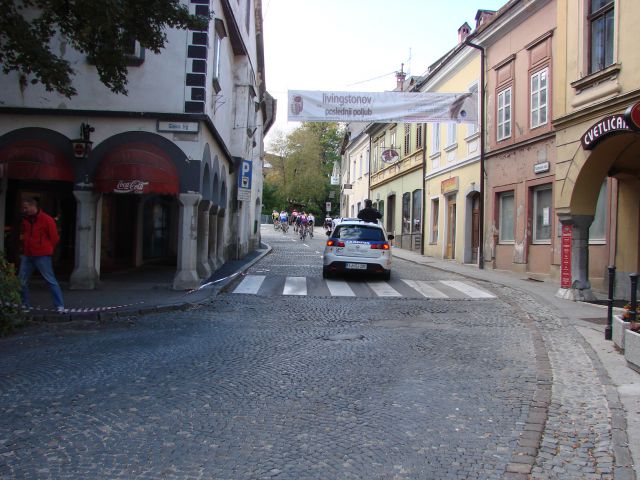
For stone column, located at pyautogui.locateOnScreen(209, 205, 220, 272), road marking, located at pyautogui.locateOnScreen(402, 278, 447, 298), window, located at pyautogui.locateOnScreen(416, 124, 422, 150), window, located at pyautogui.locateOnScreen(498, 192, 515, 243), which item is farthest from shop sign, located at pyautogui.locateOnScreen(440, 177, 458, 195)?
stone column, located at pyautogui.locateOnScreen(209, 205, 220, 272)

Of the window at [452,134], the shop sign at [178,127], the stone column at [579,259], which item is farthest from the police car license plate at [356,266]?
the window at [452,134]

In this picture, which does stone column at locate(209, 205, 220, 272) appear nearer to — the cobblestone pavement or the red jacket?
the red jacket

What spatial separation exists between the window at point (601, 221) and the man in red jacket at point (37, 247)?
11358mm

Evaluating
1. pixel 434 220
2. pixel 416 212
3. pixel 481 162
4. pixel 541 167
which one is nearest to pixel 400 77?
pixel 416 212

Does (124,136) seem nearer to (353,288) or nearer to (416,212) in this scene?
(353,288)

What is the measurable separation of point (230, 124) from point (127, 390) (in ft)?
44.7

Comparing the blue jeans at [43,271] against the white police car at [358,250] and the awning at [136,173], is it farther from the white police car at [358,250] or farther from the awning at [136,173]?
the white police car at [358,250]

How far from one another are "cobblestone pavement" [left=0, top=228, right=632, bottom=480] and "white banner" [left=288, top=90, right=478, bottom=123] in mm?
9533

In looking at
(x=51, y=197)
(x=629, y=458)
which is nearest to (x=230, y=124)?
(x=51, y=197)

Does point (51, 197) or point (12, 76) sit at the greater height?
point (12, 76)

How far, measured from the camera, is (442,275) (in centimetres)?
1689

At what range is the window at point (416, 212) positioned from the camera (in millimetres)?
27569

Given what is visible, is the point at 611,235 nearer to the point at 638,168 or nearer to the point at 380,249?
the point at 638,168

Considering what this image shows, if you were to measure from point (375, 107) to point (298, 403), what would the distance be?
1341 cm
